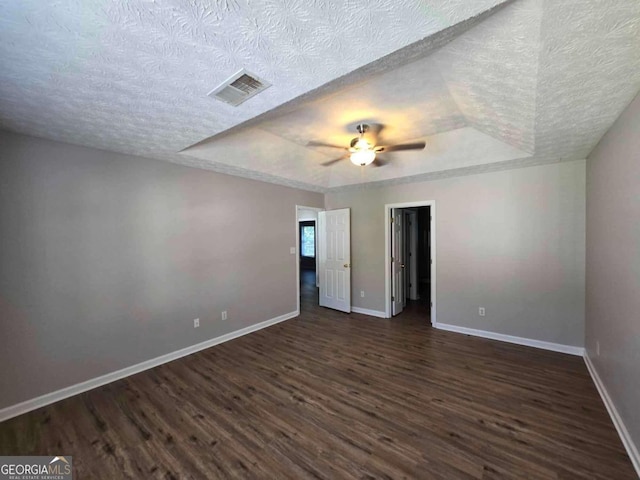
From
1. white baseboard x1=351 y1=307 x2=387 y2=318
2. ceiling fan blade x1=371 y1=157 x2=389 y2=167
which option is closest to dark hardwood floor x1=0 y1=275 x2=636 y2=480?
white baseboard x1=351 y1=307 x2=387 y2=318

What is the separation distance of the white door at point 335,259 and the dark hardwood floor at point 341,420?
6.45 ft

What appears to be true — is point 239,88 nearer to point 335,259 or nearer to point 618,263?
point 618,263

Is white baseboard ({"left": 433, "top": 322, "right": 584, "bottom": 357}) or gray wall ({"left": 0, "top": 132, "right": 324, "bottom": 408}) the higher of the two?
gray wall ({"left": 0, "top": 132, "right": 324, "bottom": 408})

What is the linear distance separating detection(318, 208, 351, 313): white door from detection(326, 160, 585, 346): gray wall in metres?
1.27

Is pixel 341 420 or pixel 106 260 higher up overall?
pixel 106 260

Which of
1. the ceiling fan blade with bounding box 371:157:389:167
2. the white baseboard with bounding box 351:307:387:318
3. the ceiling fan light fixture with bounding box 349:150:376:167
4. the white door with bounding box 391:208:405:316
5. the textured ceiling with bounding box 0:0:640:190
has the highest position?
the ceiling fan blade with bounding box 371:157:389:167


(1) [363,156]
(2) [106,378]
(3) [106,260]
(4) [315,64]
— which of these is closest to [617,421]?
(1) [363,156]

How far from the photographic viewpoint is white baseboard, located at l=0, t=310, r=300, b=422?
231 centimetres

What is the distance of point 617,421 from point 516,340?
A: 1660 mm

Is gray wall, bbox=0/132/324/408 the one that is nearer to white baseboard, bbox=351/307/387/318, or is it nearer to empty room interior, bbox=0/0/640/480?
empty room interior, bbox=0/0/640/480

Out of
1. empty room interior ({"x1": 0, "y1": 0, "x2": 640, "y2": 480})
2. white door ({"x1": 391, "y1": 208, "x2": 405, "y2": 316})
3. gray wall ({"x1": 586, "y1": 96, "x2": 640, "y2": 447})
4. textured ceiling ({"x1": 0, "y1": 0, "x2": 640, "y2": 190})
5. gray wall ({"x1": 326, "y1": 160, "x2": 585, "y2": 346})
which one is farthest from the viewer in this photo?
white door ({"x1": 391, "y1": 208, "x2": 405, "y2": 316})

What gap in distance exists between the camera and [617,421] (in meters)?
2.03

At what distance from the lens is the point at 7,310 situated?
229 cm

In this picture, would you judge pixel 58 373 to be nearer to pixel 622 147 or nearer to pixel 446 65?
pixel 446 65
